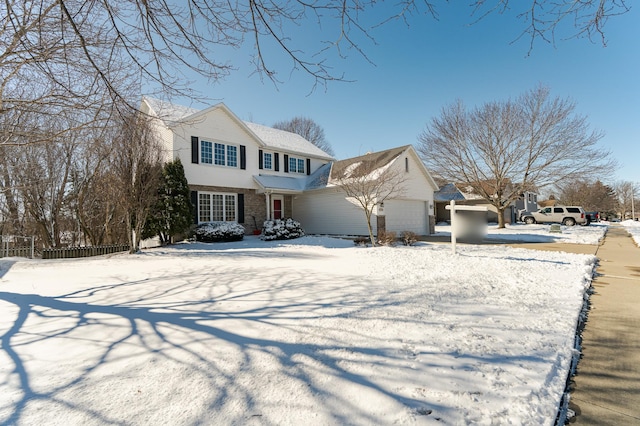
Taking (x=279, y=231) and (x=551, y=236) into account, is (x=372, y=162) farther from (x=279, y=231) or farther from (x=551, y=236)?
(x=551, y=236)

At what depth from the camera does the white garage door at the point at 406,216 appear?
A: 56.0ft

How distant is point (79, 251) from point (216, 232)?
5.19 metres

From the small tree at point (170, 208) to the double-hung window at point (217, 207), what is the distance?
1.81 meters

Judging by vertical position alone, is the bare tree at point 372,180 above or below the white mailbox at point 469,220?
above

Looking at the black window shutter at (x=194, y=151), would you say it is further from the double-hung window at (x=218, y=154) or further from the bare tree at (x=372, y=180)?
the bare tree at (x=372, y=180)

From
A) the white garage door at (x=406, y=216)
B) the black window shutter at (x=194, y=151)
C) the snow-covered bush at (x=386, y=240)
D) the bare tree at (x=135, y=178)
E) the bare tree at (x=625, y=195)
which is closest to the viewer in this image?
the bare tree at (x=135, y=178)

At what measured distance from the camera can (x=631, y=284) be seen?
5988 millimetres

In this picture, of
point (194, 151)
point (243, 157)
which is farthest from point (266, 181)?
point (194, 151)

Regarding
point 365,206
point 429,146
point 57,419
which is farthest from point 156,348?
point 429,146

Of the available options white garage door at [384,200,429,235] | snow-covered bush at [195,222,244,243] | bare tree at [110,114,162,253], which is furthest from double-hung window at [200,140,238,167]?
white garage door at [384,200,429,235]

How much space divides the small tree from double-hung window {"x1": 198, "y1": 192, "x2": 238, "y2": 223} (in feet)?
5.95

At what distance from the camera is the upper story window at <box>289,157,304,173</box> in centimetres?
1994

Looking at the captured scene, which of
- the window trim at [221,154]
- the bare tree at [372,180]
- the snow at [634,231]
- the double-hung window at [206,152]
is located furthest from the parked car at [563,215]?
the double-hung window at [206,152]

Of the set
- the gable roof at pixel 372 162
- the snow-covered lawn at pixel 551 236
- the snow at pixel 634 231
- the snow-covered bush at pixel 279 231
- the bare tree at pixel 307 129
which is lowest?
the snow at pixel 634 231
